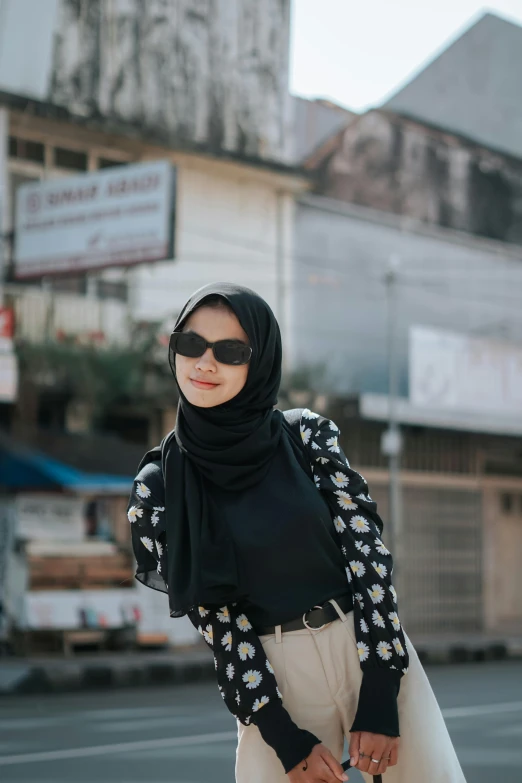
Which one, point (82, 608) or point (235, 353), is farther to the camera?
point (82, 608)

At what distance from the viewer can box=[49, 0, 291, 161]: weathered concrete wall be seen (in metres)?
18.1

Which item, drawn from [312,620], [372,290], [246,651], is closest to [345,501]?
[312,620]

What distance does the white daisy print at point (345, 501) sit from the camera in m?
2.82

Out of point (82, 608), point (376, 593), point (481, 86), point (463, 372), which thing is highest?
point (481, 86)

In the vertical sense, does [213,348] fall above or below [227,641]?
above

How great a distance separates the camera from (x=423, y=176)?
24.0 meters

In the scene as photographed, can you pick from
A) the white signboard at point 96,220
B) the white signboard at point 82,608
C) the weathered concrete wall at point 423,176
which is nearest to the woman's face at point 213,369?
the white signboard at point 96,220

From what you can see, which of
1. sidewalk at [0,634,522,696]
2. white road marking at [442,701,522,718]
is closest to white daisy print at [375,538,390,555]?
white road marking at [442,701,522,718]

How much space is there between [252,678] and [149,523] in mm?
408

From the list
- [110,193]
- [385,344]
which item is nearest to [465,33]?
[385,344]

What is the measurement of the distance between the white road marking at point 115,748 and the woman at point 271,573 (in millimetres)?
5393

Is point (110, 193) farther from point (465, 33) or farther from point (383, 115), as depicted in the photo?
point (465, 33)

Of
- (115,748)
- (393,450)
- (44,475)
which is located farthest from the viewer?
(393,450)

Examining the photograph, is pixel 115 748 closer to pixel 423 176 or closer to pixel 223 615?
pixel 223 615
